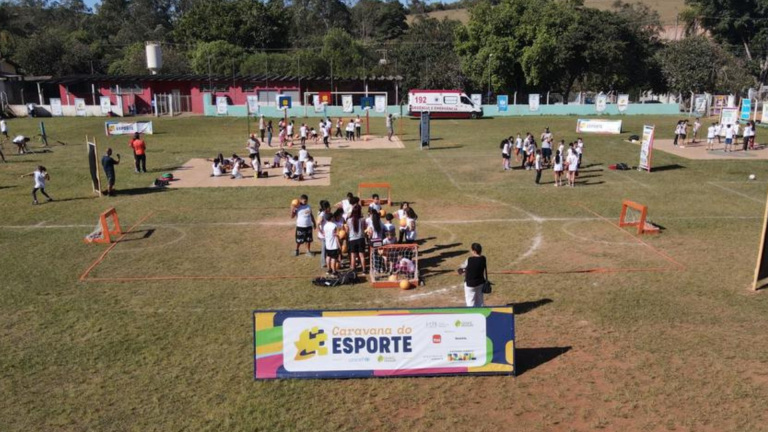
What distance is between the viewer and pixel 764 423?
873cm

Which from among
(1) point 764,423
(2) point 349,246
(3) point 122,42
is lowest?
(1) point 764,423

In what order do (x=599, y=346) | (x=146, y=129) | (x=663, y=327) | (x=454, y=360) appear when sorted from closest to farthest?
(x=454, y=360) < (x=599, y=346) < (x=663, y=327) < (x=146, y=129)

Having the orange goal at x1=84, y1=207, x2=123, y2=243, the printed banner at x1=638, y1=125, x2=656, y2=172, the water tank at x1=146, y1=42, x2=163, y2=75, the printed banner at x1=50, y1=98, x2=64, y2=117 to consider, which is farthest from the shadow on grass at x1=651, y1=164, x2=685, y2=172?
the water tank at x1=146, y1=42, x2=163, y2=75

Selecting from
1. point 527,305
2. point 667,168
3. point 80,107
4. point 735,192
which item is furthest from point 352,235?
point 80,107

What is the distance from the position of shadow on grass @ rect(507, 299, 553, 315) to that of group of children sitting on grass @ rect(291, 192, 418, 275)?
2.80 m

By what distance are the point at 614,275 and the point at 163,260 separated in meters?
11.8

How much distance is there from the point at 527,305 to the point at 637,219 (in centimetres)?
920

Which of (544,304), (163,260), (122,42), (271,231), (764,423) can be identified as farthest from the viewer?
(122,42)

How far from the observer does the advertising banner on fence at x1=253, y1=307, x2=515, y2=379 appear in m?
9.83

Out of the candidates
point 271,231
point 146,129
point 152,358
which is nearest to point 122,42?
point 146,129

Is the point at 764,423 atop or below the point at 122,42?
below

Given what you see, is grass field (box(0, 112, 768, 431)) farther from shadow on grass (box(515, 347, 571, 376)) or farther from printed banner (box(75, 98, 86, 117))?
A: printed banner (box(75, 98, 86, 117))

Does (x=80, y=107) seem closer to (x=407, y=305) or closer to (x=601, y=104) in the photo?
(x=601, y=104)

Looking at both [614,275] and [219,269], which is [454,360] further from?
[219,269]
